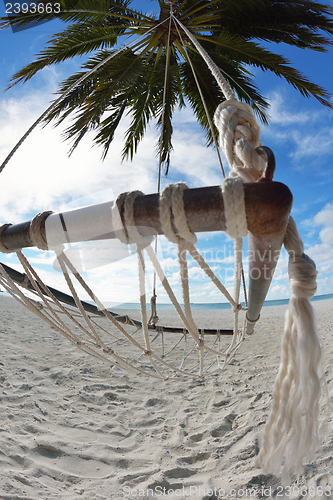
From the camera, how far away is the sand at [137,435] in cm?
113

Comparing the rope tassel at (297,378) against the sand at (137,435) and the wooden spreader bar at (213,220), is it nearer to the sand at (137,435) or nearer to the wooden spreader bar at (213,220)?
the wooden spreader bar at (213,220)

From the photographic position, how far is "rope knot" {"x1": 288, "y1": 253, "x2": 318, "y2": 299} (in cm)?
49

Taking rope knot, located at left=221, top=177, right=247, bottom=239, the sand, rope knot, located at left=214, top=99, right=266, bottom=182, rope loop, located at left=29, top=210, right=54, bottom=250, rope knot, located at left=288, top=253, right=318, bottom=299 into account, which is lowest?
the sand

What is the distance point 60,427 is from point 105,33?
3.31m

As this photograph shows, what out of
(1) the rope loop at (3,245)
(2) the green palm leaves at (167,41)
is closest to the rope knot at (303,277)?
(1) the rope loop at (3,245)

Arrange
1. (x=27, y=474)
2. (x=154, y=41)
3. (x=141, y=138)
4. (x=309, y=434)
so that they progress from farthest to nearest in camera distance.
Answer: (x=141, y=138), (x=154, y=41), (x=27, y=474), (x=309, y=434)

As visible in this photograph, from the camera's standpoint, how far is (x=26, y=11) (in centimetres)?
213

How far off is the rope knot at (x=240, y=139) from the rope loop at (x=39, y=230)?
0.46 metres

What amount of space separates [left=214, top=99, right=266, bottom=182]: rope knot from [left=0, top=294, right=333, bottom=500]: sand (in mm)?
625

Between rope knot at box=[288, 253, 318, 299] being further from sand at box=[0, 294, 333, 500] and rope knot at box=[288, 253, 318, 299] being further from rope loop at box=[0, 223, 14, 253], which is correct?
rope loop at box=[0, 223, 14, 253]

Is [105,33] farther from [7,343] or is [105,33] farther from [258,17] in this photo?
[7,343]

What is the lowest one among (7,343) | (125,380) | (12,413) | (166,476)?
(166,476)

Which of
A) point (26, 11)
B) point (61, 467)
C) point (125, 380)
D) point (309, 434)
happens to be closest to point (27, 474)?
point (61, 467)

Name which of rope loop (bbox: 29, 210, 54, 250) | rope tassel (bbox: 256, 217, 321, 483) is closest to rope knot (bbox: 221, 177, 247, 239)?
rope tassel (bbox: 256, 217, 321, 483)
